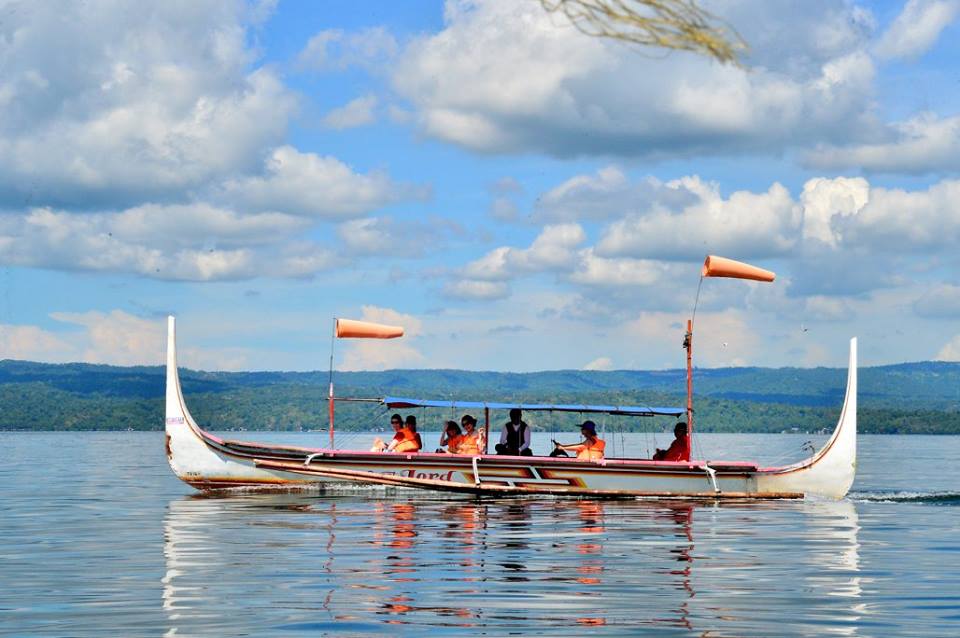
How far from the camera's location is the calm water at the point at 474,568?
1653 cm

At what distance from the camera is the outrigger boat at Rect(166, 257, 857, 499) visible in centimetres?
3541

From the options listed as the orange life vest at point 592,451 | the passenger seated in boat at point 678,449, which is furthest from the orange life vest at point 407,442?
the passenger seated in boat at point 678,449

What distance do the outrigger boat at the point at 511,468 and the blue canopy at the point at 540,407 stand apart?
0.04 m

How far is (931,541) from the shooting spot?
90.9 feet

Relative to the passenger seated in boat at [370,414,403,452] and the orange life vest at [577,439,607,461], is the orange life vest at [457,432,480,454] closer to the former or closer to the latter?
the passenger seated in boat at [370,414,403,452]

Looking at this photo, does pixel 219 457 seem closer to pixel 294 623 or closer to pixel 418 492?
pixel 418 492

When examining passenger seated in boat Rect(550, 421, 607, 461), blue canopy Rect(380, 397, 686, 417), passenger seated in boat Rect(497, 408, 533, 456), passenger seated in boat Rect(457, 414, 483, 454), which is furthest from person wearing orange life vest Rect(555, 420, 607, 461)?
passenger seated in boat Rect(457, 414, 483, 454)

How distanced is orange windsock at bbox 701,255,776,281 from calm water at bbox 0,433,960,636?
5785mm

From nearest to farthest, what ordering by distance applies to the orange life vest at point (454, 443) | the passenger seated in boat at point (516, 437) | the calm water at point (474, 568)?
the calm water at point (474, 568), the orange life vest at point (454, 443), the passenger seated in boat at point (516, 437)

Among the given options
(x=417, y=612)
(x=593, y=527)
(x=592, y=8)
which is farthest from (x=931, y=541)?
(x=592, y=8)

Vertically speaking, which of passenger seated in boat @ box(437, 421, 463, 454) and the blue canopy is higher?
the blue canopy

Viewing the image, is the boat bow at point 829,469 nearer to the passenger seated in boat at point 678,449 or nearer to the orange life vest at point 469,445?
the passenger seated in boat at point 678,449

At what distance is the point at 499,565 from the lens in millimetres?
21938

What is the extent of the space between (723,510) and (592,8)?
27.6 metres
